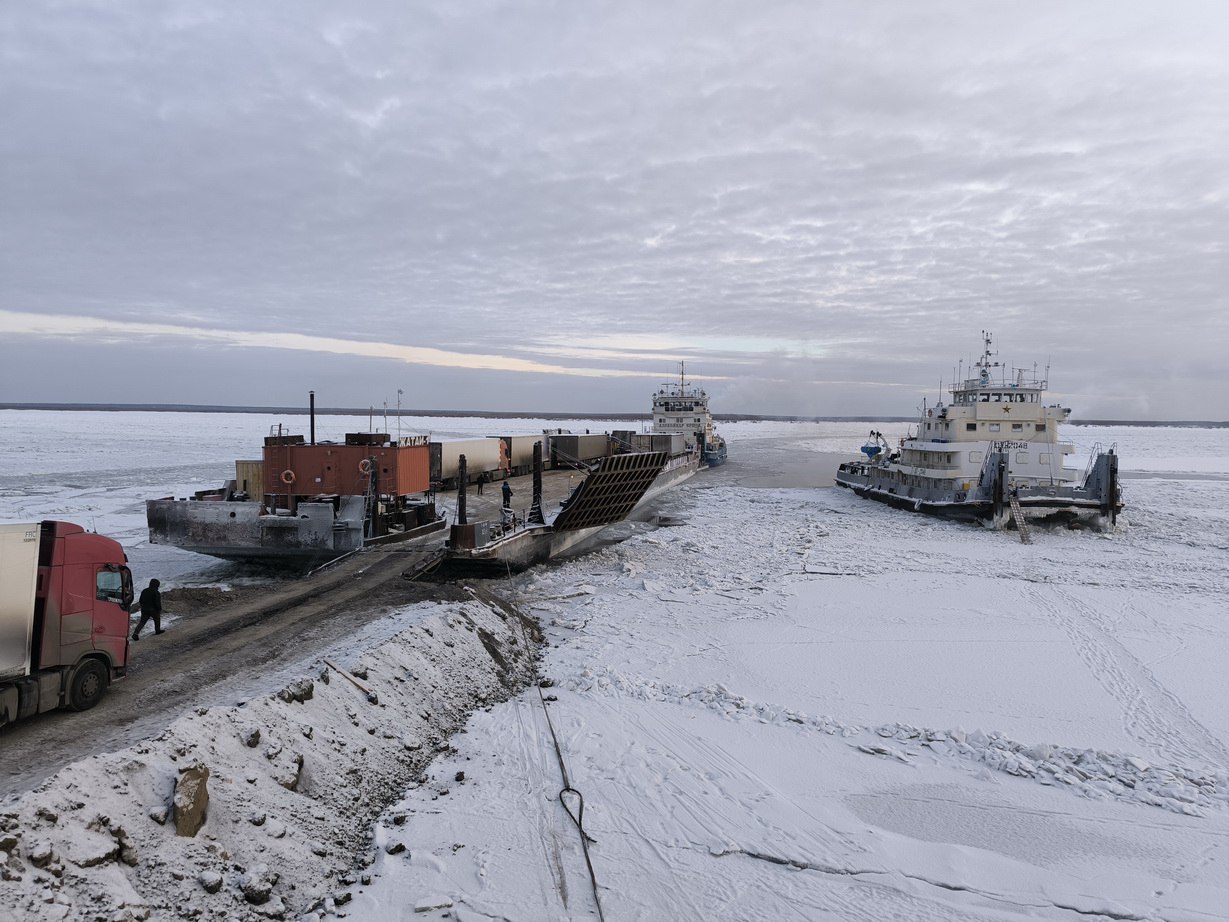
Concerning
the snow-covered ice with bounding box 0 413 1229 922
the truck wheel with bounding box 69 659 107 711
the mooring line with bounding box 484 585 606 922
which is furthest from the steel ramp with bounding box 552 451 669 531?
the truck wheel with bounding box 69 659 107 711

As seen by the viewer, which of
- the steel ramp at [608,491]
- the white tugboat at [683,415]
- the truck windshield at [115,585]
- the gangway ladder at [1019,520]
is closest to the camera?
the truck windshield at [115,585]

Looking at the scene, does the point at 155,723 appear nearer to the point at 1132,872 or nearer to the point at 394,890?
the point at 394,890

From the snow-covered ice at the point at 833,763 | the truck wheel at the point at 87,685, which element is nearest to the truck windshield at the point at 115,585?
the truck wheel at the point at 87,685

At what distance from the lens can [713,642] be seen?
1431 centimetres

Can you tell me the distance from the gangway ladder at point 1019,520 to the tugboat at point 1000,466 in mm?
43

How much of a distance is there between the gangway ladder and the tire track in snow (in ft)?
40.9

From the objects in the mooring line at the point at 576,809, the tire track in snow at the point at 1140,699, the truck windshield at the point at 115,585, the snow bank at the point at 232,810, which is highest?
the truck windshield at the point at 115,585

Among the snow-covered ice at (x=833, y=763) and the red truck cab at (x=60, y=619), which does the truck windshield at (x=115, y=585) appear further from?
the snow-covered ice at (x=833, y=763)

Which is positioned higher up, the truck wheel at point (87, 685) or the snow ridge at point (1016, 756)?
the truck wheel at point (87, 685)

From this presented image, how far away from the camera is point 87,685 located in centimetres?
856

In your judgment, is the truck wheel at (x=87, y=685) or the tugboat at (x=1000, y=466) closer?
the truck wheel at (x=87, y=685)

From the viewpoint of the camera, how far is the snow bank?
5492 millimetres

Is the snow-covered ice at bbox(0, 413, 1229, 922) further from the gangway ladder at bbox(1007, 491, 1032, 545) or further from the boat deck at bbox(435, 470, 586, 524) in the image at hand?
the gangway ladder at bbox(1007, 491, 1032, 545)

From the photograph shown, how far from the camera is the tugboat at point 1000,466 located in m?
30.3
